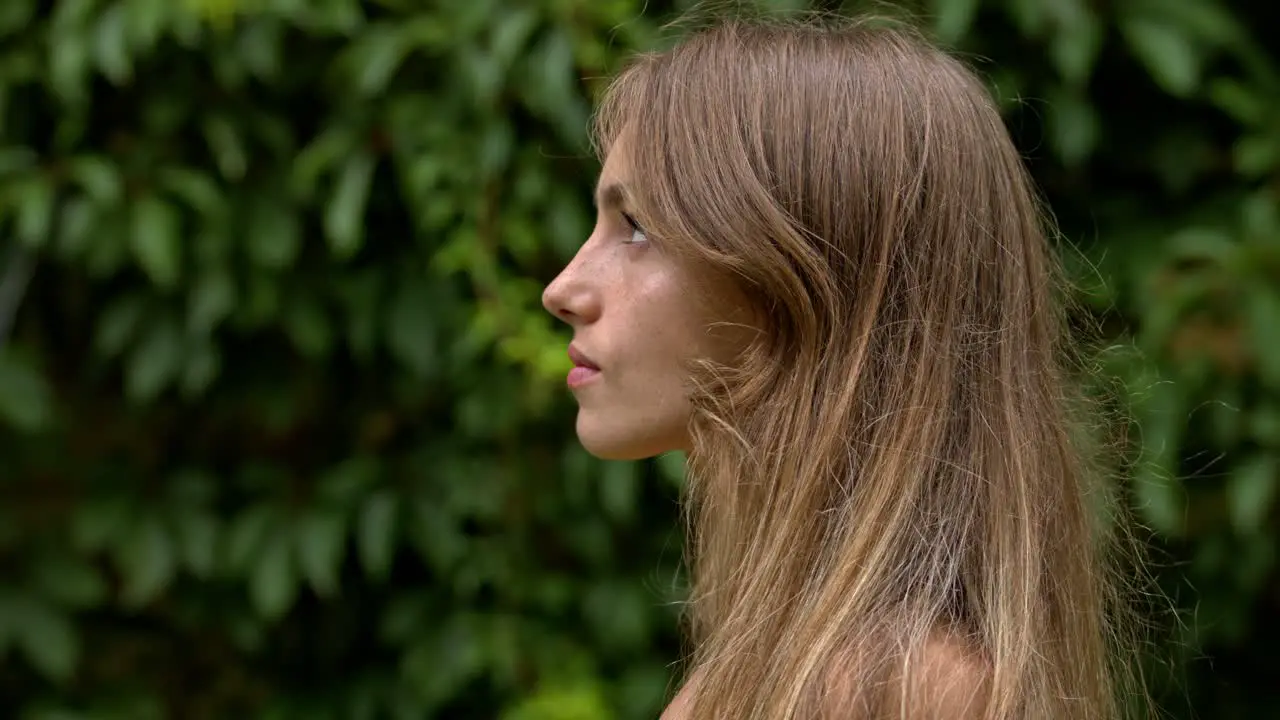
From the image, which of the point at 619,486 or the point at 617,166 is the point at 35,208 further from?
the point at 617,166

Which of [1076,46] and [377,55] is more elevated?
[377,55]

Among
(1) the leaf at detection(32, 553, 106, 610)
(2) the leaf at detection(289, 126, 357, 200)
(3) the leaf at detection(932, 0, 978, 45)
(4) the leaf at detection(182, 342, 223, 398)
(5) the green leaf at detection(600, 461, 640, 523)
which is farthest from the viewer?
(1) the leaf at detection(32, 553, 106, 610)

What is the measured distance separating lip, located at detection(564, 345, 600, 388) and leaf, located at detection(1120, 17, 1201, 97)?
1118mm

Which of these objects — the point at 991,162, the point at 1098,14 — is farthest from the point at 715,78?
the point at 1098,14

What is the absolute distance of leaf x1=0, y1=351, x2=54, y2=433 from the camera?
253cm

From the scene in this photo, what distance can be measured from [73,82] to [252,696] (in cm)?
128

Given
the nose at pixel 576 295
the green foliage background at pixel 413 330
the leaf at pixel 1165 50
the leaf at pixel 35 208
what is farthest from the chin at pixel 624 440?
the leaf at pixel 35 208

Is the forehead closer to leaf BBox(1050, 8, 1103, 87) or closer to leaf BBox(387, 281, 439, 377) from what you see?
leaf BBox(1050, 8, 1103, 87)

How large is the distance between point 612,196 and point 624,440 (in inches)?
10.1

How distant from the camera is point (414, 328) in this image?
2453 mm

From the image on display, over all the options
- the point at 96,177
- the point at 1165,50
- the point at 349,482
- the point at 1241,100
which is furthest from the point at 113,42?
the point at 1241,100

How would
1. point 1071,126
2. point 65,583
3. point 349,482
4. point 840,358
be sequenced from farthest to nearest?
point 65,583
point 349,482
point 1071,126
point 840,358

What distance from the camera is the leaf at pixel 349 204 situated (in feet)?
7.48

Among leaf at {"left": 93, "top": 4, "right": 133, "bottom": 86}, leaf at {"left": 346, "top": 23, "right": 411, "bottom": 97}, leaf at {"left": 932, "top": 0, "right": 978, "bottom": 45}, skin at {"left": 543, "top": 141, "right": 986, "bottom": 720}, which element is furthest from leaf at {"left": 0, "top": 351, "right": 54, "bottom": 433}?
leaf at {"left": 932, "top": 0, "right": 978, "bottom": 45}
